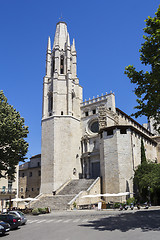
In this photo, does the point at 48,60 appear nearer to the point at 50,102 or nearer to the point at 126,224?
the point at 50,102

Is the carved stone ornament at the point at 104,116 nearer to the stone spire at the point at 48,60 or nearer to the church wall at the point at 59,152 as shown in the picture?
the church wall at the point at 59,152

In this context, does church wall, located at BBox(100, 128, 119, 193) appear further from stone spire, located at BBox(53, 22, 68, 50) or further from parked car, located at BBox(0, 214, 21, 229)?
stone spire, located at BBox(53, 22, 68, 50)

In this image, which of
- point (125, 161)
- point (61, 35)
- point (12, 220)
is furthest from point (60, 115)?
point (12, 220)

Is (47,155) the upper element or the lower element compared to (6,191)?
upper

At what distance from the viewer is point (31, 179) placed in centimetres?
5216

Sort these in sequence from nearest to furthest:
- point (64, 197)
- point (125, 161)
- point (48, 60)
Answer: point (64, 197) → point (125, 161) → point (48, 60)

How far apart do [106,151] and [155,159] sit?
1570 cm

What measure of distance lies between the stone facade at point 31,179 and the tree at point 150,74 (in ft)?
125

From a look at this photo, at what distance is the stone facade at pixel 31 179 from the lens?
50.7 m

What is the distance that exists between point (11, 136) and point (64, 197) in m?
16.2

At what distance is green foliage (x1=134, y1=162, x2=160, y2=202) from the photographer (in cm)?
3142

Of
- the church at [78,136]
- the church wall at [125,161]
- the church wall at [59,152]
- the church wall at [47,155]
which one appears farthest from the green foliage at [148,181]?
the church wall at [47,155]

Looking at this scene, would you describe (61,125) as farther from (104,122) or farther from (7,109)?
(7,109)

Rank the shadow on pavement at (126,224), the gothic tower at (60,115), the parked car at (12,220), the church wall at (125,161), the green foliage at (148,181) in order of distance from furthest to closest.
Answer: the gothic tower at (60,115), the church wall at (125,161), the green foliage at (148,181), the parked car at (12,220), the shadow on pavement at (126,224)
